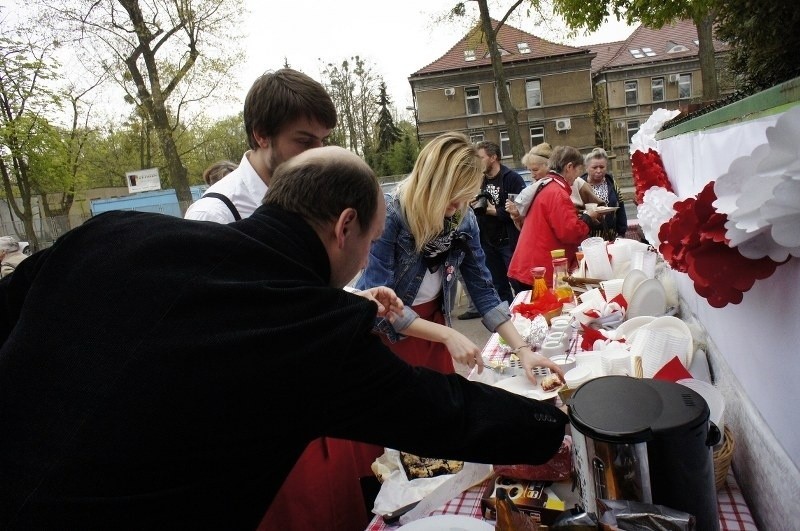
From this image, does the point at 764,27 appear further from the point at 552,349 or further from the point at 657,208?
the point at 552,349


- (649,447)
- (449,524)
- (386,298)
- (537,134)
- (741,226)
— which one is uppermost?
(537,134)

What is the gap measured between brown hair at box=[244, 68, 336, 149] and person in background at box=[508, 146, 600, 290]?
2310 millimetres

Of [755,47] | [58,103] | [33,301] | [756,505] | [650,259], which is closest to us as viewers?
[33,301]

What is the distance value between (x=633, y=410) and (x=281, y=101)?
56.3 inches

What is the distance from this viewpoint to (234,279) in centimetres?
83

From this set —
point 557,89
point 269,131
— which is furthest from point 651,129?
point 557,89

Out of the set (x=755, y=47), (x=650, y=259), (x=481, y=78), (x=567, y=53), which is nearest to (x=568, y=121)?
(x=567, y=53)

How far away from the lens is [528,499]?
114 centimetres

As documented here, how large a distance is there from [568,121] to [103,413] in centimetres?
3028

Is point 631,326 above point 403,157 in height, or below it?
below

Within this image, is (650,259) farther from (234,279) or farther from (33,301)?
(33,301)

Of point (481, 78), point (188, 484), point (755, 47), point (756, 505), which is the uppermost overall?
point (481, 78)

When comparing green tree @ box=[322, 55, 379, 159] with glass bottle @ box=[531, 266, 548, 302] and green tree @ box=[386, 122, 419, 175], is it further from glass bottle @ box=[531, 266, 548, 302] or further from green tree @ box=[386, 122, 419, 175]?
glass bottle @ box=[531, 266, 548, 302]

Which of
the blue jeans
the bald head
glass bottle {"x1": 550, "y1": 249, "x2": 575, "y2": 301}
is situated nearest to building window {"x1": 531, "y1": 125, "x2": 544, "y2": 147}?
the blue jeans
